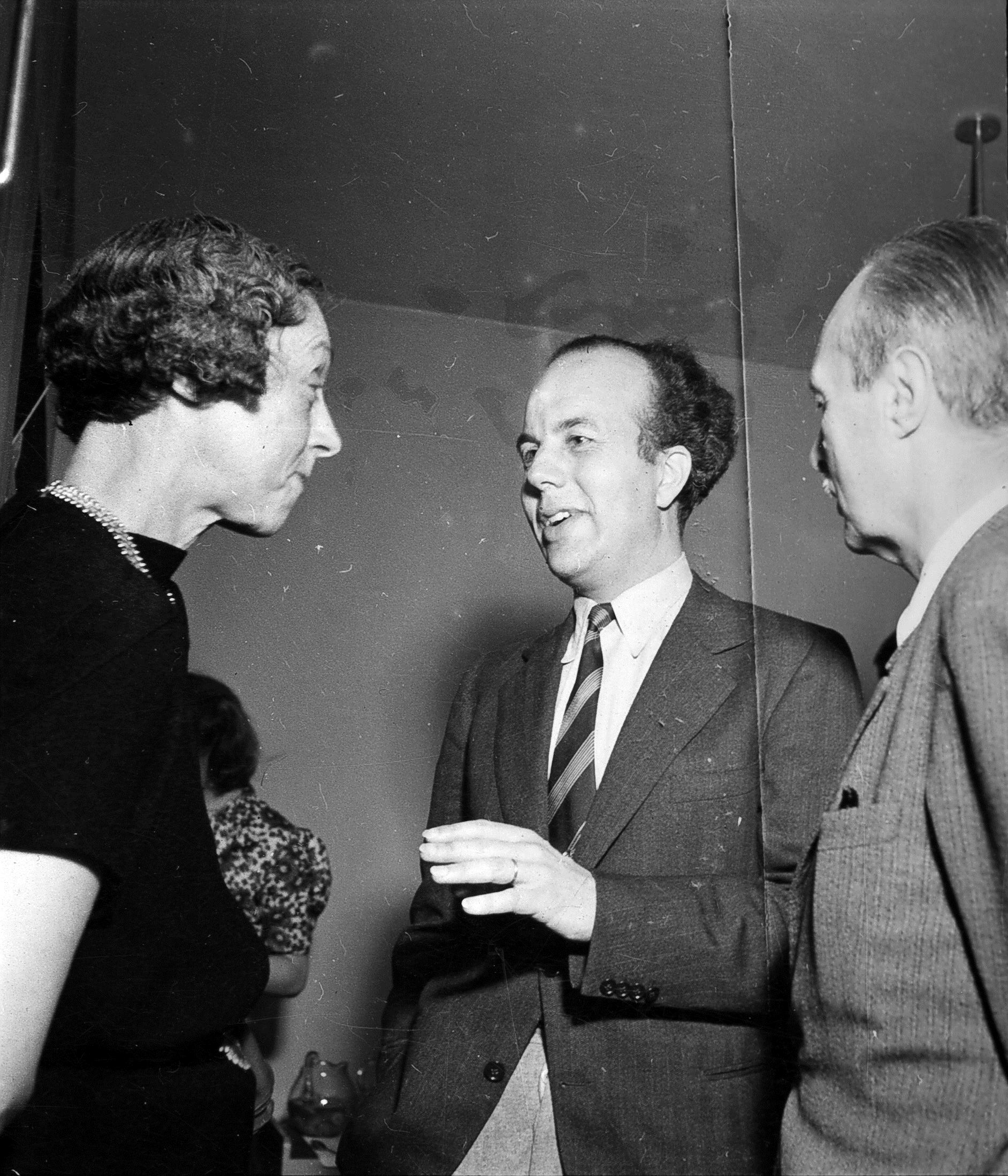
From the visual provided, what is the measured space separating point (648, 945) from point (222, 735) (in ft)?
1.86

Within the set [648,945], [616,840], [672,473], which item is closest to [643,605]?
[672,473]

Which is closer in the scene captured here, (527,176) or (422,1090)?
(422,1090)

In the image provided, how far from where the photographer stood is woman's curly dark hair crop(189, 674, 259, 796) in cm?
131

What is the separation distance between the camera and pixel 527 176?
1.50 metres

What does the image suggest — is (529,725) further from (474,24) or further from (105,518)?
(474,24)

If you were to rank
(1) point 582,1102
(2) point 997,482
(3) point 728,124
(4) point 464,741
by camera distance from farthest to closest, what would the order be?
→ (3) point 728,124 < (4) point 464,741 < (1) point 582,1102 < (2) point 997,482

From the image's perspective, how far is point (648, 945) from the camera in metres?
1.25

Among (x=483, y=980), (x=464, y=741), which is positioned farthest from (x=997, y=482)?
(x=483, y=980)

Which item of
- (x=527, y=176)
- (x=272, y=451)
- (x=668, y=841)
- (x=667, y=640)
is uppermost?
(x=527, y=176)

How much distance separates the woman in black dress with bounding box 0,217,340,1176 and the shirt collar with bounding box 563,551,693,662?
40cm

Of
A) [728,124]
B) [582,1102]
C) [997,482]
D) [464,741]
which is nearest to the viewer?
[997,482]

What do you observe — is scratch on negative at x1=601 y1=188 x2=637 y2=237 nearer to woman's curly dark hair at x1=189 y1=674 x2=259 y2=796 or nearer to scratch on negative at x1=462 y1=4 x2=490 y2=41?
scratch on negative at x1=462 y1=4 x2=490 y2=41

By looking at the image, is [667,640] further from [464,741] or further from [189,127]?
[189,127]

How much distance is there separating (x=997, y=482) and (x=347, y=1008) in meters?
0.95
